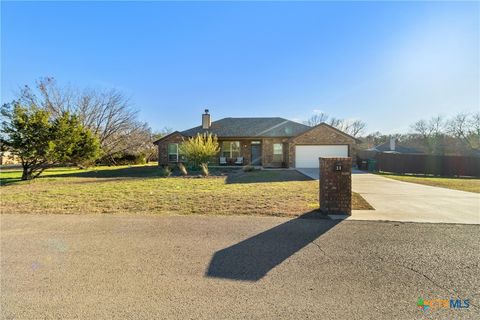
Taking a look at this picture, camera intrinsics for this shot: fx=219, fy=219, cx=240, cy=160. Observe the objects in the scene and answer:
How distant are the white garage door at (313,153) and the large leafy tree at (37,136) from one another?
16.5m

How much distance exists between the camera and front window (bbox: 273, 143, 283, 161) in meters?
21.3

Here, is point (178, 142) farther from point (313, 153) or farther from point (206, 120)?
point (313, 153)

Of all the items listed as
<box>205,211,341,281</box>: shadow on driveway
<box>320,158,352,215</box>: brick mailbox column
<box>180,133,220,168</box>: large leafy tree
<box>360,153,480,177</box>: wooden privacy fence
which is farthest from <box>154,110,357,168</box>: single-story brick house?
<box>205,211,341,281</box>: shadow on driveway

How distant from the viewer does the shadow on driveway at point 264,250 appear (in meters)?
2.98

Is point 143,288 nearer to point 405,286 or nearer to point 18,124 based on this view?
point 405,286

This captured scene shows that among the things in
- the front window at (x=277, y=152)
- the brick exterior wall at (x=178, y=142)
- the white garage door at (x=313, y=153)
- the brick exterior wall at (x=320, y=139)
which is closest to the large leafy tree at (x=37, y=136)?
the brick exterior wall at (x=178, y=142)

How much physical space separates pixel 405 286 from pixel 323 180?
10.6 feet

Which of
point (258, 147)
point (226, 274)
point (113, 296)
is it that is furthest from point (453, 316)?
point (258, 147)

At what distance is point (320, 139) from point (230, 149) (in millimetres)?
8532

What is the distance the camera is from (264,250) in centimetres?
363

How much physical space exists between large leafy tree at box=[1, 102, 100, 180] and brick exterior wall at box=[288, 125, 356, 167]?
1582 cm

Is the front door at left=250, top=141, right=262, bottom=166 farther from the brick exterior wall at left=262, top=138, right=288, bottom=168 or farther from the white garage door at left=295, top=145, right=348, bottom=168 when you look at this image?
the white garage door at left=295, top=145, right=348, bottom=168

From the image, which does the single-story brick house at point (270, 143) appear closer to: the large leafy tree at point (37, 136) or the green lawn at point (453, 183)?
the green lawn at point (453, 183)

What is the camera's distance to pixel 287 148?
20297 millimetres
